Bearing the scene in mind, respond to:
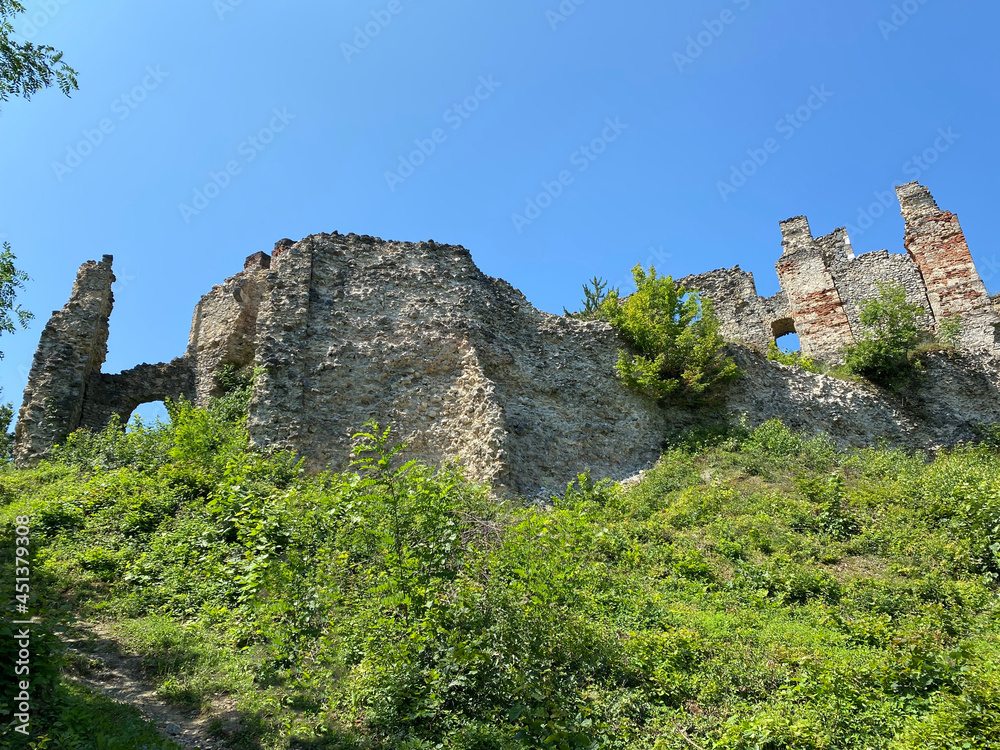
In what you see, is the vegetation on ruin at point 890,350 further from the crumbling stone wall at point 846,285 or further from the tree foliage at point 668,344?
the tree foliage at point 668,344

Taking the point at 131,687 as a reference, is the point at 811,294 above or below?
above

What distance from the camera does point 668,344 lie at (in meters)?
13.5

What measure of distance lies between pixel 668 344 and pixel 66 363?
42.9ft

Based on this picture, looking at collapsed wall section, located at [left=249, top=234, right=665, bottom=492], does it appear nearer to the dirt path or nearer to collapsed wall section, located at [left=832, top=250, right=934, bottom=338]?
the dirt path

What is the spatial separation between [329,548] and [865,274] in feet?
68.0

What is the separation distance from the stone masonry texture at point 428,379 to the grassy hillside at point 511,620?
2607mm

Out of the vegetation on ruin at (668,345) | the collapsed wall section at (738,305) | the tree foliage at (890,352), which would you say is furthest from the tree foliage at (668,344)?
the collapsed wall section at (738,305)

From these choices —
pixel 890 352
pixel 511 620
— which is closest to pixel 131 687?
pixel 511 620

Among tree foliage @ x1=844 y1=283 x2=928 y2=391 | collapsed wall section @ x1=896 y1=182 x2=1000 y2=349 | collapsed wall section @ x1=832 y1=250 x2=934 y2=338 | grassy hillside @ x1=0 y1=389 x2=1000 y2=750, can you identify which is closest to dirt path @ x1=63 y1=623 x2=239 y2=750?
grassy hillside @ x1=0 y1=389 x2=1000 y2=750

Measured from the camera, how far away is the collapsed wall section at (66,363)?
43.0ft

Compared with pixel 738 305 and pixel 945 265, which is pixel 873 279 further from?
pixel 738 305

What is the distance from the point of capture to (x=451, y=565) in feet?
18.5

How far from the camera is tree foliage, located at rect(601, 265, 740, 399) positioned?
13.0 m

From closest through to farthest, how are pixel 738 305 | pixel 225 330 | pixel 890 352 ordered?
pixel 890 352 < pixel 225 330 < pixel 738 305
